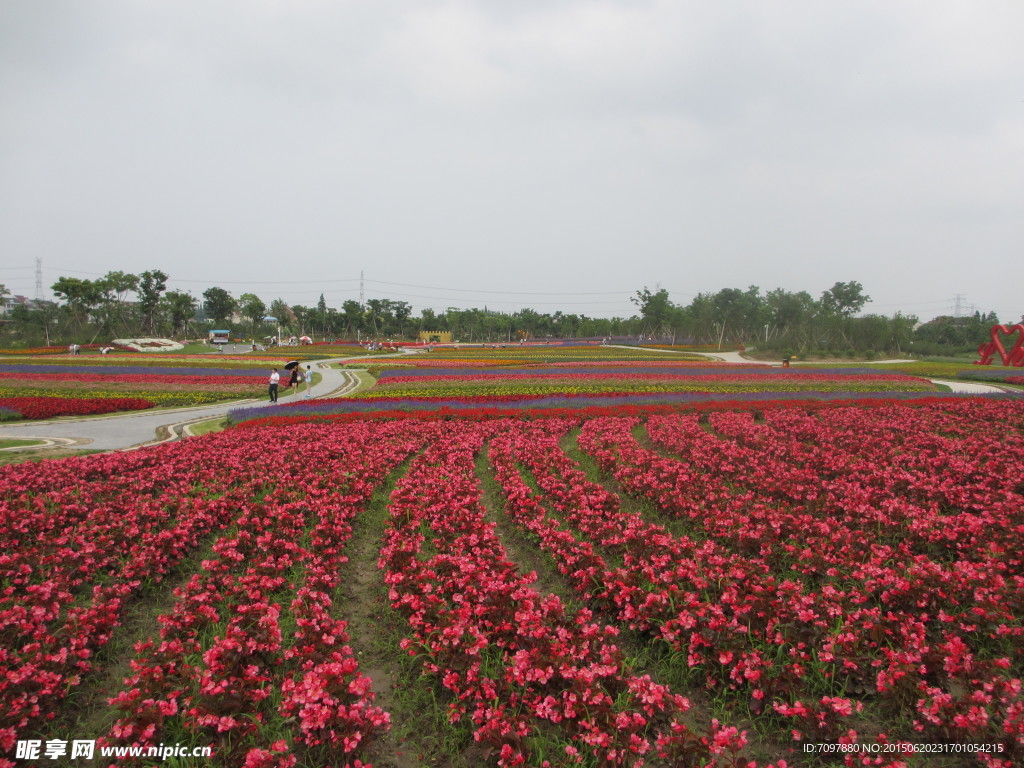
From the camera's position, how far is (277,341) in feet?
275

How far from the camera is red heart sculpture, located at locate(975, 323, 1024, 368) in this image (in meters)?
37.5

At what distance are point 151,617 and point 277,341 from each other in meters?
86.7

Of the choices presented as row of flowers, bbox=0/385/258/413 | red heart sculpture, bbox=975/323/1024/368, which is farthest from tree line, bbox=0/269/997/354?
row of flowers, bbox=0/385/258/413

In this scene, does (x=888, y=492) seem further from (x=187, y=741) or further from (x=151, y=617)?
(x=151, y=617)

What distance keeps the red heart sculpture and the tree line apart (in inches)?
752

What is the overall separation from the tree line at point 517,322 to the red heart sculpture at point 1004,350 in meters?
19.1

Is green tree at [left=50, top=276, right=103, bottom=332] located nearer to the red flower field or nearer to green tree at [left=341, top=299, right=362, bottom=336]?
green tree at [left=341, top=299, right=362, bottom=336]

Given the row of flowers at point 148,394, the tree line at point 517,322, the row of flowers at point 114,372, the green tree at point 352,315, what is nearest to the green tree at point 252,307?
the tree line at point 517,322

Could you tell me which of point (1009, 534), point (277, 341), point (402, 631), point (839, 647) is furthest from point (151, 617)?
point (277, 341)

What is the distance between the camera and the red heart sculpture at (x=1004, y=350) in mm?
37469

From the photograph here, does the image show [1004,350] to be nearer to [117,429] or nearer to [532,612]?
[532,612]

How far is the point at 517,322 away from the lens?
108438 mm

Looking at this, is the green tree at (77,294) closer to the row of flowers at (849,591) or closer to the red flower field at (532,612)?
the red flower field at (532,612)

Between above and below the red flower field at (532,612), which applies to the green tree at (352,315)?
above
